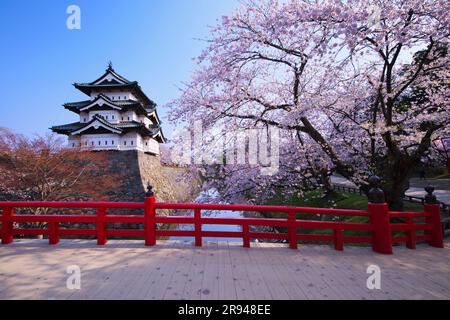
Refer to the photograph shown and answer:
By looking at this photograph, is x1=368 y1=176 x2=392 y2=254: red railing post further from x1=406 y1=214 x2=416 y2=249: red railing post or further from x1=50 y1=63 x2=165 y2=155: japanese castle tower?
x1=50 y1=63 x2=165 y2=155: japanese castle tower

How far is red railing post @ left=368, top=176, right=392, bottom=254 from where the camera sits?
4.71 m

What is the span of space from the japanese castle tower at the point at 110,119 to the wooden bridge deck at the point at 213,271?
59.4ft

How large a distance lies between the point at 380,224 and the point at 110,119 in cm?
2562

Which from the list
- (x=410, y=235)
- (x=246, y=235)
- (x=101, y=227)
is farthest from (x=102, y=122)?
(x=410, y=235)

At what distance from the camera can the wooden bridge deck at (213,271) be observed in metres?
3.11

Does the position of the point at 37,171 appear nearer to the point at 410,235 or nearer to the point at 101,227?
the point at 101,227

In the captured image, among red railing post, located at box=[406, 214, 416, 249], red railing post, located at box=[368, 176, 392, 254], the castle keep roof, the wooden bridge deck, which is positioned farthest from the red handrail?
the castle keep roof

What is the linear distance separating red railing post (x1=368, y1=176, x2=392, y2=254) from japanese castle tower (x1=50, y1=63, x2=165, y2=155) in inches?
852

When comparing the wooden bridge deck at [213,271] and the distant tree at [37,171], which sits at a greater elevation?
the distant tree at [37,171]

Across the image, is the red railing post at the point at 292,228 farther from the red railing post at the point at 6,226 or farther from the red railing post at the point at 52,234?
the red railing post at the point at 6,226

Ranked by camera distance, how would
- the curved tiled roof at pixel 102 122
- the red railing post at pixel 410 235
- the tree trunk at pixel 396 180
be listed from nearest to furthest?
the red railing post at pixel 410 235
the tree trunk at pixel 396 180
the curved tiled roof at pixel 102 122

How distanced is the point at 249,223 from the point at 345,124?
6.36 m

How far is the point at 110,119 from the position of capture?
77.7 ft

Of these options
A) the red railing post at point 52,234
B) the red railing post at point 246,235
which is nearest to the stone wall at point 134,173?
the red railing post at point 52,234
